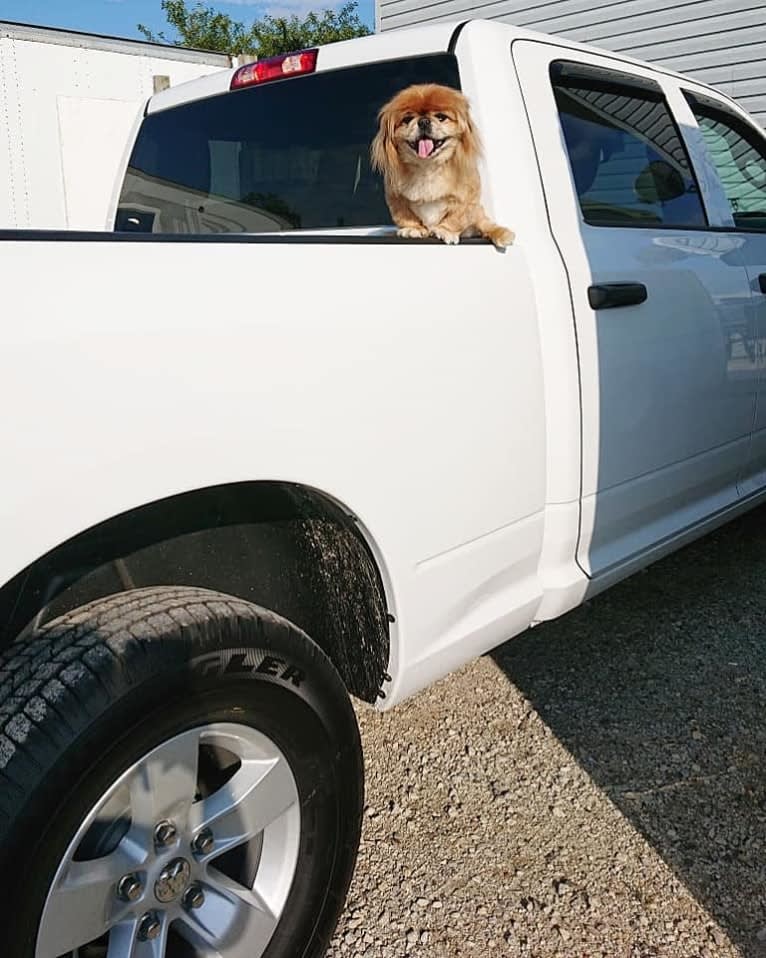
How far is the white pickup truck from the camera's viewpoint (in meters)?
1.43

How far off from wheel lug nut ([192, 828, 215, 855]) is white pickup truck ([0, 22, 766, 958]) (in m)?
0.02

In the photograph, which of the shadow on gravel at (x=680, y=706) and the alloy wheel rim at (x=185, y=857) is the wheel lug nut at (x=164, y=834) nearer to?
the alloy wheel rim at (x=185, y=857)

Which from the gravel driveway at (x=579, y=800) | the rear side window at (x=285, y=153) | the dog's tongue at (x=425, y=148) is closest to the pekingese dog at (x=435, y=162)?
the dog's tongue at (x=425, y=148)

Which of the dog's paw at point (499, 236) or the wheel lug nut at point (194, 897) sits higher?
the dog's paw at point (499, 236)

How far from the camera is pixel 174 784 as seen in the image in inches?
63.2

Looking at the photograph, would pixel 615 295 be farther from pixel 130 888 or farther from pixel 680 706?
pixel 130 888

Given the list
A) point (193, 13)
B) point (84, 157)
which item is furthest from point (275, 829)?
point (193, 13)

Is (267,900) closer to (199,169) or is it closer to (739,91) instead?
(199,169)

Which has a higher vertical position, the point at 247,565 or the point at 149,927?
the point at 247,565

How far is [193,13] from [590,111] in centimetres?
3081

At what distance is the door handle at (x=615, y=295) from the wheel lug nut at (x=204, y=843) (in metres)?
1.62

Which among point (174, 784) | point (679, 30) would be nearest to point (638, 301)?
point (174, 784)

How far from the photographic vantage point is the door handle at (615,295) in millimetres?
2475

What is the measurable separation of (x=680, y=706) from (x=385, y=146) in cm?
199
